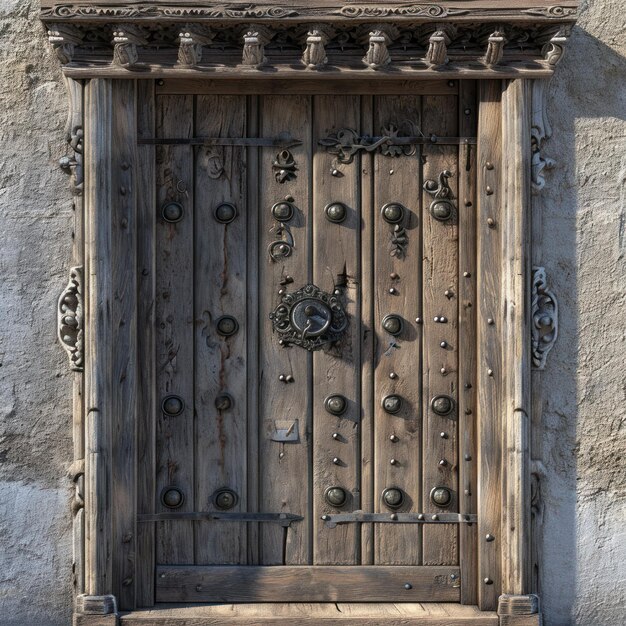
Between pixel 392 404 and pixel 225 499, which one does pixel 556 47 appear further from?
pixel 225 499

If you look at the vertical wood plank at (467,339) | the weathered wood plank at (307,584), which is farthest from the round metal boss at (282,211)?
the weathered wood plank at (307,584)

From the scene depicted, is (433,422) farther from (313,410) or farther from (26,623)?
(26,623)

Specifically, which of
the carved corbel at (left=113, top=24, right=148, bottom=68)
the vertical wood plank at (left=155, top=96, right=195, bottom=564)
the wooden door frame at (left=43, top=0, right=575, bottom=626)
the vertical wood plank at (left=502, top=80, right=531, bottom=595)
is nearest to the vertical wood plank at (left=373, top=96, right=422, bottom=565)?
the wooden door frame at (left=43, top=0, right=575, bottom=626)

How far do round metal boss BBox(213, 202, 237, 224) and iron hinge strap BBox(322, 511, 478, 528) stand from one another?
1.11m

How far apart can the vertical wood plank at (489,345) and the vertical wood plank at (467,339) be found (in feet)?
0.19

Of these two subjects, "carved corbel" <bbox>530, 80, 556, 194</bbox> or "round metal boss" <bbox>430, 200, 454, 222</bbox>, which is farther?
"round metal boss" <bbox>430, 200, 454, 222</bbox>

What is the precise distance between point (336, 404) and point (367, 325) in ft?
0.99

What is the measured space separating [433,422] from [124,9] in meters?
1.76

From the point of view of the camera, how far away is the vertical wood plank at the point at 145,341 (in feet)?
11.5

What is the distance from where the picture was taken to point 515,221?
11.1 ft

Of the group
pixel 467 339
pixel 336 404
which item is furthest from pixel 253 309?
pixel 467 339

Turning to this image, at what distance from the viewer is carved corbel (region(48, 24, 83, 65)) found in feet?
10.8

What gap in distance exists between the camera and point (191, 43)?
129 inches

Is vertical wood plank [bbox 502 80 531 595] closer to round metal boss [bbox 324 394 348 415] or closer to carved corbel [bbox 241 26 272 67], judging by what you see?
round metal boss [bbox 324 394 348 415]
